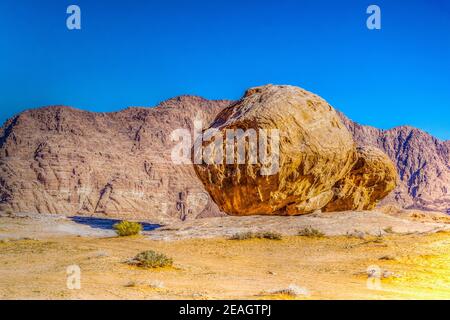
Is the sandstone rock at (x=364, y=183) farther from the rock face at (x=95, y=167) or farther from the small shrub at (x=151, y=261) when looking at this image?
the rock face at (x=95, y=167)

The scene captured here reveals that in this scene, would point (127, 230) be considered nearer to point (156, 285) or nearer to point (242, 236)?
point (242, 236)

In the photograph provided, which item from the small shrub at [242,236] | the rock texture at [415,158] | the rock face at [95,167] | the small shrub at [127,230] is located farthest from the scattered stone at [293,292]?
the rock texture at [415,158]

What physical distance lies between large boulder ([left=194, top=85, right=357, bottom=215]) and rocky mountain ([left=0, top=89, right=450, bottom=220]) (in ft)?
153

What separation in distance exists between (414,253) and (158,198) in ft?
224

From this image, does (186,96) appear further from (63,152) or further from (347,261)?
(347,261)

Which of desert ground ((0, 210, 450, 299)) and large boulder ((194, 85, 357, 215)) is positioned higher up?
large boulder ((194, 85, 357, 215))

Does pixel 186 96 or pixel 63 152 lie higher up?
pixel 186 96

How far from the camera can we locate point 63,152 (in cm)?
7538

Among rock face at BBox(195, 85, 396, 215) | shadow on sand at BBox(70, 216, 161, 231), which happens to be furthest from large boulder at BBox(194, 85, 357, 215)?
shadow on sand at BBox(70, 216, 161, 231)

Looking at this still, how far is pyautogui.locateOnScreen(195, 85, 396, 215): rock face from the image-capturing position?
1833 centimetres

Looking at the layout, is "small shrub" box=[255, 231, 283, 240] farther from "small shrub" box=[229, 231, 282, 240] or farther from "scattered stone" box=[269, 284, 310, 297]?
"scattered stone" box=[269, 284, 310, 297]

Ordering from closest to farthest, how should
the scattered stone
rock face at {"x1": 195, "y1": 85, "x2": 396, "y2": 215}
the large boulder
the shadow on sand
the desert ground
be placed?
the scattered stone < the desert ground < the large boulder < rock face at {"x1": 195, "y1": 85, "x2": 396, "y2": 215} < the shadow on sand

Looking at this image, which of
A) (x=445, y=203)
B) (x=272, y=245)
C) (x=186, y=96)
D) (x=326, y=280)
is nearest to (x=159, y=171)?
(x=186, y=96)
